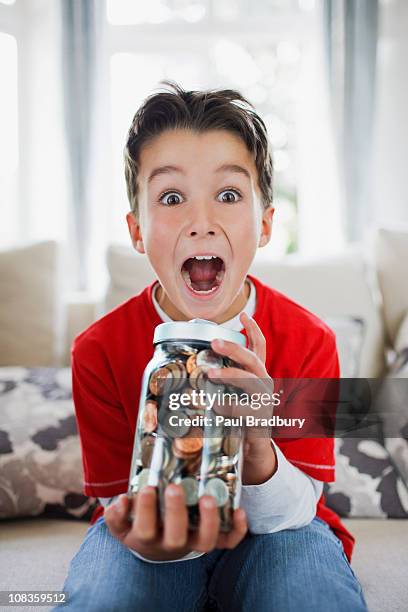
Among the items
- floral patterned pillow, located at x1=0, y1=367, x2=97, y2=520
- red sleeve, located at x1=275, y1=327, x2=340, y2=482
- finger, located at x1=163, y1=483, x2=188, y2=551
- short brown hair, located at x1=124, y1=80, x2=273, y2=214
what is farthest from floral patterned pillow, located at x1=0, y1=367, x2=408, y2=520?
finger, located at x1=163, y1=483, x2=188, y2=551

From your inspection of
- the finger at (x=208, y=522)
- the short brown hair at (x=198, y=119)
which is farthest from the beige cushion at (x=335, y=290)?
the finger at (x=208, y=522)

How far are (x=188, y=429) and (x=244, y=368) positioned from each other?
0.32ft

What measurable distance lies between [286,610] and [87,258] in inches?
94.0

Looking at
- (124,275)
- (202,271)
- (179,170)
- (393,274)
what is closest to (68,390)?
(124,275)

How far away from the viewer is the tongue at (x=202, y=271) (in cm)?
91

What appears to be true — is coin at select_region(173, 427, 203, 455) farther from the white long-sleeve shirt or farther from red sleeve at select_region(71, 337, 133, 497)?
red sleeve at select_region(71, 337, 133, 497)

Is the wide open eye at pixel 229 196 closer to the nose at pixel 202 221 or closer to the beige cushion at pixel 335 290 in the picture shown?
the nose at pixel 202 221

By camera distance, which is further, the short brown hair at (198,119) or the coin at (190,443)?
the short brown hair at (198,119)

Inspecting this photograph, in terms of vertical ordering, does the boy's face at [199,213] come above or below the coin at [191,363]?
above

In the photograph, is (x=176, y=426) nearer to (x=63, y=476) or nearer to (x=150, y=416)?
(x=150, y=416)

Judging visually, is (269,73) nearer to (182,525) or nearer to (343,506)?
(343,506)

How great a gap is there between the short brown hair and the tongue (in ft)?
0.47

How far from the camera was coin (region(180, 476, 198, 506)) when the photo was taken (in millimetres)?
589

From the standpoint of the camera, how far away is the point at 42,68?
3084mm
